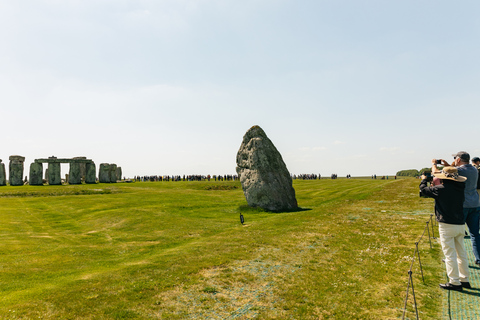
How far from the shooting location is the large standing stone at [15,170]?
176 ft

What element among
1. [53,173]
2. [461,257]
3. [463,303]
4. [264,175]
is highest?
[53,173]

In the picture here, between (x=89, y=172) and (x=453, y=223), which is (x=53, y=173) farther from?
(x=453, y=223)

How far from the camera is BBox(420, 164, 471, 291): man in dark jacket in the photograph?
7.91m

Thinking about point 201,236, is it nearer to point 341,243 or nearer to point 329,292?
point 341,243

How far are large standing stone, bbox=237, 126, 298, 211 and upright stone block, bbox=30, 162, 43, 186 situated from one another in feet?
153

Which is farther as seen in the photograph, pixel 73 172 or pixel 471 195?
pixel 73 172

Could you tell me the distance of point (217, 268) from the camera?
1059 centimetres

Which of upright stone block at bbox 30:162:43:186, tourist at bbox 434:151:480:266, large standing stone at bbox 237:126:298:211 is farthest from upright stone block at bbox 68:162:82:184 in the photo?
tourist at bbox 434:151:480:266

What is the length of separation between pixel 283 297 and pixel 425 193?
5.36 metres

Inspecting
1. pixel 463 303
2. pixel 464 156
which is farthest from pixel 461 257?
pixel 464 156

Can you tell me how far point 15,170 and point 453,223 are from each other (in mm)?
67264

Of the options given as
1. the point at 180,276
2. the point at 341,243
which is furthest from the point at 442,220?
the point at 180,276

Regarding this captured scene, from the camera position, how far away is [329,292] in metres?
8.41

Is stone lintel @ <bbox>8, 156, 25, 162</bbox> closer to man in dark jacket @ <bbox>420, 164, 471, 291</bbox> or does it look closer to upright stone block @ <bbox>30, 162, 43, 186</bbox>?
upright stone block @ <bbox>30, 162, 43, 186</bbox>
